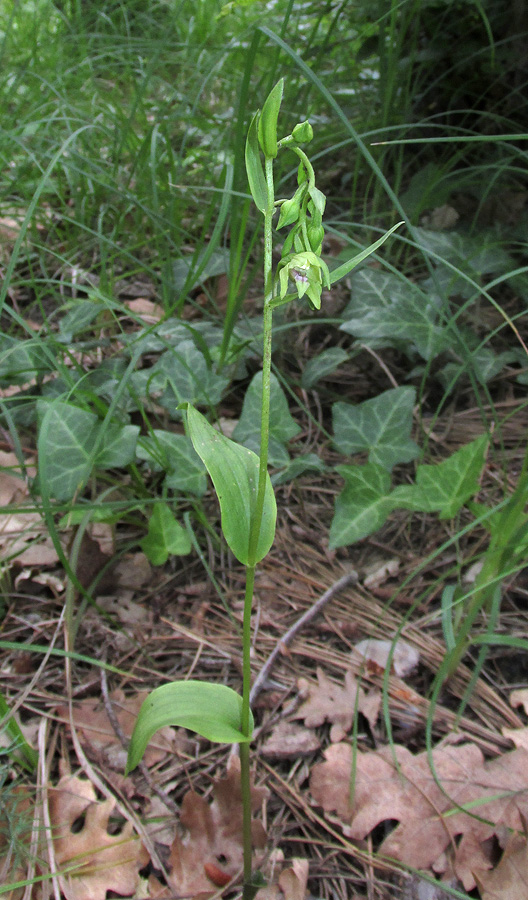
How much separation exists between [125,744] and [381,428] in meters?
0.98

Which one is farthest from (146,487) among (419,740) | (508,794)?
(508,794)

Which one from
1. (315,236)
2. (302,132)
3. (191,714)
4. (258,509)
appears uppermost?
(302,132)

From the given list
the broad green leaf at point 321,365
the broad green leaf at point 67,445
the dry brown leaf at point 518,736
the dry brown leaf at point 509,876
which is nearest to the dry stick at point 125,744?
the broad green leaf at point 67,445

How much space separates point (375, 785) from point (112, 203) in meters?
2.03

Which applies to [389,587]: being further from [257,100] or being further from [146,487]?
[257,100]

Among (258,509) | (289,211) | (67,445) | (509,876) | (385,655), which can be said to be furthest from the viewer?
(67,445)

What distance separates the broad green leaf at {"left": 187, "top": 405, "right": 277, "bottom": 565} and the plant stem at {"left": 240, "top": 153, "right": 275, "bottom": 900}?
2cm

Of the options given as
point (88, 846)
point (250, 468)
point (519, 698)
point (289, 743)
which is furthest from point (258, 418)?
point (88, 846)

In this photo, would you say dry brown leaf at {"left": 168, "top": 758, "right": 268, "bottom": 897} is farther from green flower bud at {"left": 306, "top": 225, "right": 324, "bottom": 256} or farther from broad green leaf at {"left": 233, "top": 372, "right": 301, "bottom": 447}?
green flower bud at {"left": 306, "top": 225, "right": 324, "bottom": 256}

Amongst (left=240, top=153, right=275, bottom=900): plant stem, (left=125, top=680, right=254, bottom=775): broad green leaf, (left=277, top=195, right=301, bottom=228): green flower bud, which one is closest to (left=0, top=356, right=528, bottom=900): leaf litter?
(left=240, top=153, right=275, bottom=900): plant stem

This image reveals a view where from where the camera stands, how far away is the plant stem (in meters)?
0.82

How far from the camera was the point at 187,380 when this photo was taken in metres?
1.75

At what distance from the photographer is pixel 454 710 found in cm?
132

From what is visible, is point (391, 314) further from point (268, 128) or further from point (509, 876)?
point (509, 876)
